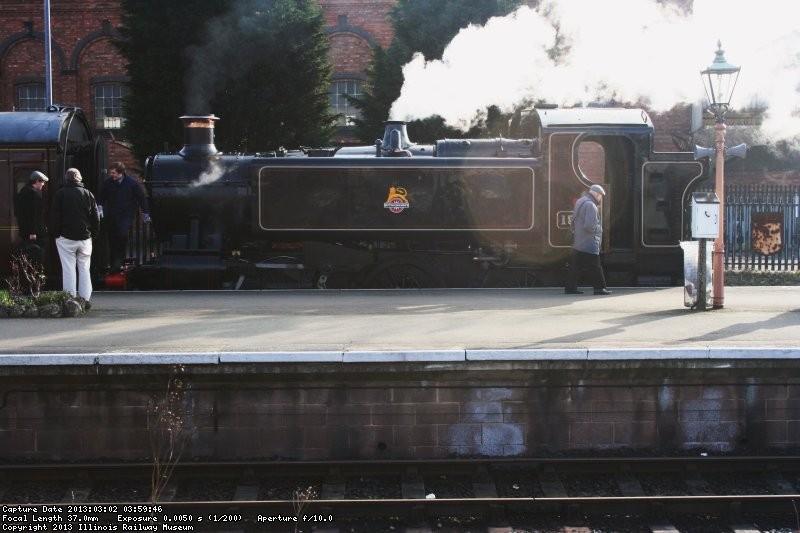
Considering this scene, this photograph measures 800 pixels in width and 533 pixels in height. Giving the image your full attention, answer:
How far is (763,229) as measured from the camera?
19.9 meters

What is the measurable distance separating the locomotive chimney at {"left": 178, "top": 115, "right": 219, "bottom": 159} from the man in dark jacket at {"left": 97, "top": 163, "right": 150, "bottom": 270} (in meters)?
0.97

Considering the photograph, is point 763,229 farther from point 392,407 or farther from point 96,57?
point 96,57

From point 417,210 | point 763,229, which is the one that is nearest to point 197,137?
point 417,210

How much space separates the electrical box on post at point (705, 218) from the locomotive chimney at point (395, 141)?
4.62 meters

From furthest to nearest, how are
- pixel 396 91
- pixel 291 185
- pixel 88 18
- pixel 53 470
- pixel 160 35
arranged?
pixel 88 18
pixel 396 91
pixel 160 35
pixel 291 185
pixel 53 470

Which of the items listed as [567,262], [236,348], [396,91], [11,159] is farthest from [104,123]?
[236,348]

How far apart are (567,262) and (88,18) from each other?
2214 centimetres

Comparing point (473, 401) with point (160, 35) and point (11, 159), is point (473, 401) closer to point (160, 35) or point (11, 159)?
point (11, 159)

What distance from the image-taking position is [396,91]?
2406 cm

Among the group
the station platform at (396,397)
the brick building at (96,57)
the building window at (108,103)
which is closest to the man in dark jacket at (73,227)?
the station platform at (396,397)

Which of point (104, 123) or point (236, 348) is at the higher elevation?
point (104, 123)

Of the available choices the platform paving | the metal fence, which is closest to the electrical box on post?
the platform paving

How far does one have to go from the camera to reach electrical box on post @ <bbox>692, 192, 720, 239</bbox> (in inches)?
428

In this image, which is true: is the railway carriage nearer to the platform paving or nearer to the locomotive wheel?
the platform paving
